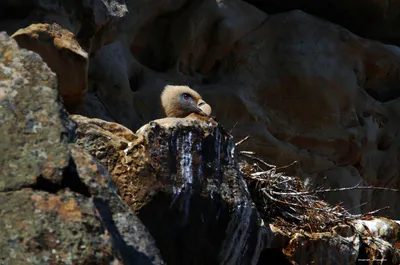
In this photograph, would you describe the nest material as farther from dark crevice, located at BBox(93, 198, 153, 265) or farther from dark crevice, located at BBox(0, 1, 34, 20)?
dark crevice, located at BBox(93, 198, 153, 265)

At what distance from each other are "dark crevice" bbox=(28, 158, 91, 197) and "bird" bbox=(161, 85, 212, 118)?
3248 millimetres

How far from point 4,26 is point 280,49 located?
422cm

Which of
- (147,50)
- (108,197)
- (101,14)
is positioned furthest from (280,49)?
(108,197)

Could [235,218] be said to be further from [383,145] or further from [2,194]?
[383,145]

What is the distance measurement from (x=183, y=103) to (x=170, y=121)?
2277 mm

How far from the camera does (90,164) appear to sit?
2.46m

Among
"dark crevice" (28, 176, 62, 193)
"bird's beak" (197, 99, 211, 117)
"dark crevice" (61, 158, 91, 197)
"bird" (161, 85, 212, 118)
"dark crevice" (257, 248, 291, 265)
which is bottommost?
"dark crevice" (257, 248, 291, 265)

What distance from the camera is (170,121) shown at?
3.58m

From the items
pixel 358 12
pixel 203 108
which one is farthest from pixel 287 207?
pixel 358 12

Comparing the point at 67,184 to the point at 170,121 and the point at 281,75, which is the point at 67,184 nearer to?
the point at 170,121

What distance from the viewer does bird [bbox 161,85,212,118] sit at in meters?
5.73

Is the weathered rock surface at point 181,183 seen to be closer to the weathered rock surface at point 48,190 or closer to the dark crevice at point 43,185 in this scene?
the weathered rock surface at point 48,190

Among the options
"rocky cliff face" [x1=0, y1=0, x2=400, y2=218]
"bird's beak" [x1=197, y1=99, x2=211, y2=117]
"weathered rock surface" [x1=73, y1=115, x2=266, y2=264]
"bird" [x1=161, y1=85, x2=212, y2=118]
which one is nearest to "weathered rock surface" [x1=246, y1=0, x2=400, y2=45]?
"rocky cliff face" [x1=0, y1=0, x2=400, y2=218]

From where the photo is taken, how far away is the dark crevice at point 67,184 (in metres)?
2.21
